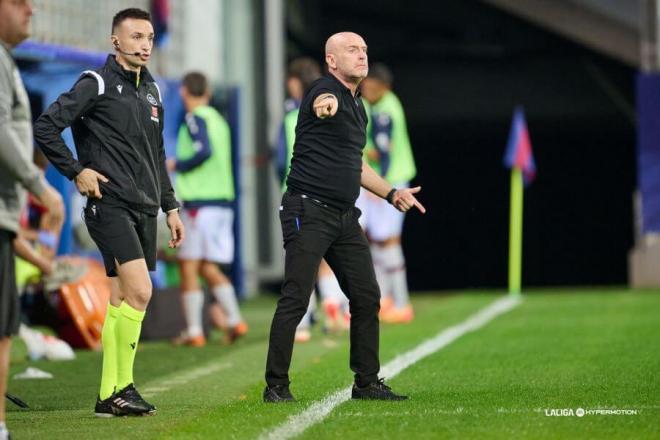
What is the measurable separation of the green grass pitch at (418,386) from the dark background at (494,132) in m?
13.1

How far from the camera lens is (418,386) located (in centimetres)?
858

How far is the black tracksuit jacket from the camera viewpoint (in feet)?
24.4

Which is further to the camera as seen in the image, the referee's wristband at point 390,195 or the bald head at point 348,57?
the referee's wristband at point 390,195

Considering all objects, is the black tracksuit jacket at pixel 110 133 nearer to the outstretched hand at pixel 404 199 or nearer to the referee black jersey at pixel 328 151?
the referee black jersey at pixel 328 151

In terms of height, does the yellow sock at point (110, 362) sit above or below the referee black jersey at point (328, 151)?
below

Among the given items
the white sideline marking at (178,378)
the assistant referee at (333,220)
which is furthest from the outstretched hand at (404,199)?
the white sideline marking at (178,378)

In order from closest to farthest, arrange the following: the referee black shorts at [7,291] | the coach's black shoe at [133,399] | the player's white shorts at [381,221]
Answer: the referee black shorts at [7,291] < the coach's black shoe at [133,399] < the player's white shorts at [381,221]

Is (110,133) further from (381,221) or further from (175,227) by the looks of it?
(381,221)

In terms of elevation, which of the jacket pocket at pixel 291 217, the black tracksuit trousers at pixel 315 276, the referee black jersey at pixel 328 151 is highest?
the referee black jersey at pixel 328 151

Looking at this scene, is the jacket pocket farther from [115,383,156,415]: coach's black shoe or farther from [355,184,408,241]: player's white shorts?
[355,184,408,241]: player's white shorts

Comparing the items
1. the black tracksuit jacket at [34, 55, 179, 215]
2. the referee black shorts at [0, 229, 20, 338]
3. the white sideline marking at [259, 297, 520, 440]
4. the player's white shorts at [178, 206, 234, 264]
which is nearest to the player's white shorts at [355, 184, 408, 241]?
the white sideline marking at [259, 297, 520, 440]

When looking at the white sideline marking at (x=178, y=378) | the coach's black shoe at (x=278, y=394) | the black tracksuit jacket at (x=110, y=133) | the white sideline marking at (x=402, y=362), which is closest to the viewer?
the white sideline marking at (x=402, y=362)

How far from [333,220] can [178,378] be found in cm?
247

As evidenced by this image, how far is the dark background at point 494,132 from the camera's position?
1137 inches
